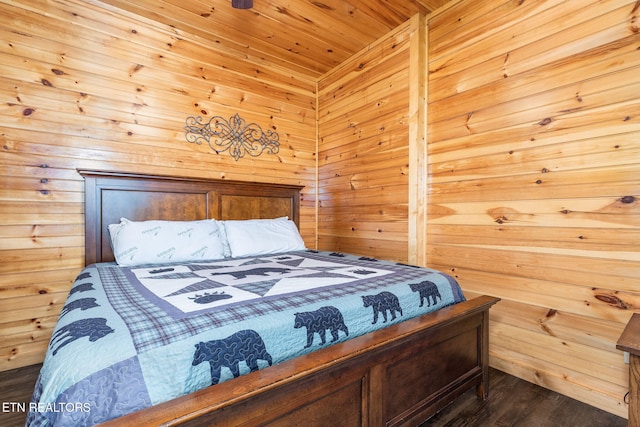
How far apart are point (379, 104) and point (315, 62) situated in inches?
36.8

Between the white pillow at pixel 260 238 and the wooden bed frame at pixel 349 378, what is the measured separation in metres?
0.85

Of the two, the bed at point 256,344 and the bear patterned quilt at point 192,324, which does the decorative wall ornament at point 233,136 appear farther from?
the bear patterned quilt at point 192,324

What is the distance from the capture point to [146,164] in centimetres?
248

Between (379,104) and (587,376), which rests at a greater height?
(379,104)

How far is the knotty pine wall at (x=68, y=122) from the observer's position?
6.56 ft

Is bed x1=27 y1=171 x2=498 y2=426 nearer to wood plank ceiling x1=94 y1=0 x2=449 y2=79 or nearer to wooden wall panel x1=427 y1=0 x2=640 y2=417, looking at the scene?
wooden wall panel x1=427 y1=0 x2=640 y2=417

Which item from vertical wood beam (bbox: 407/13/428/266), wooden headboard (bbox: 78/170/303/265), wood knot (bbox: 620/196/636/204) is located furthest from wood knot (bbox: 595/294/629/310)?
wooden headboard (bbox: 78/170/303/265)

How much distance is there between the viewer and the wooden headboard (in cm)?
220

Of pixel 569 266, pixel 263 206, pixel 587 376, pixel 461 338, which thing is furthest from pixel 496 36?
pixel 263 206

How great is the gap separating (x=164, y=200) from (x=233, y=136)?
0.88 meters

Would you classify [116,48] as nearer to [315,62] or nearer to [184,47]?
[184,47]

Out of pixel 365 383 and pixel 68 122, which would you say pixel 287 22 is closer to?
pixel 68 122

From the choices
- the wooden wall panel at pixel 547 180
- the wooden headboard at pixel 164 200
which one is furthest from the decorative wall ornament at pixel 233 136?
the wooden wall panel at pixel 547 180

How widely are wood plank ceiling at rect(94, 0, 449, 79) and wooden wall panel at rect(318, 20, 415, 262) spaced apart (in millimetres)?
179
